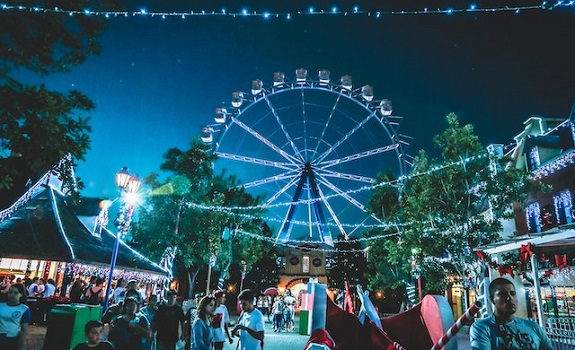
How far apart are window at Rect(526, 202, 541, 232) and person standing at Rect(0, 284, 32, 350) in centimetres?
2045

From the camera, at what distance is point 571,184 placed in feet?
52.1

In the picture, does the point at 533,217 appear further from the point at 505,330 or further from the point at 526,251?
the point at 505,330

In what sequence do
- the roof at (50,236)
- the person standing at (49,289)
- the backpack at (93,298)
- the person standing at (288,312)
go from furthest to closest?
the person standing at (288,312)
the person standing at (49,289)
the roof at (50,236)
the backpack at (93,298)

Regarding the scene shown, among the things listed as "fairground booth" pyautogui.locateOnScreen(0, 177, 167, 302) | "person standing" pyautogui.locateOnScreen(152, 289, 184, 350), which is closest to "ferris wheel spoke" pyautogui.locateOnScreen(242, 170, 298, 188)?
"fairground booth" pyautogui.locateOnScreen(0, 177, 167, 302)

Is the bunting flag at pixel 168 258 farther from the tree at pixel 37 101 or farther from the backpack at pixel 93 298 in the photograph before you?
the tree at pixel 37 101

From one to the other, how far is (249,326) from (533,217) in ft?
60.5

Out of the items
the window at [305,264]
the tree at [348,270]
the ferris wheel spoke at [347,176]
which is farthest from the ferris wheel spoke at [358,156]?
the window at [305,264]

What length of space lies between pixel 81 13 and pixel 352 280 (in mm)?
41529

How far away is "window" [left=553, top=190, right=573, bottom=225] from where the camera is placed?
52.5ft

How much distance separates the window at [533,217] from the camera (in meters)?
18.4

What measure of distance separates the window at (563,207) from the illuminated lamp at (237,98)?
19582 millimetres

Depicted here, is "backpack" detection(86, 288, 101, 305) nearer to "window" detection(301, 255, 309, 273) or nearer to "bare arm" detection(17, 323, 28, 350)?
"bare arm" detection(17, 323, 28, 350)

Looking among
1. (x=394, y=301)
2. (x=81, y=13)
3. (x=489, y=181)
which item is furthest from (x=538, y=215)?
(x=394, y=301)

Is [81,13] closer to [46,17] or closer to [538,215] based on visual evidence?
[46,17]
